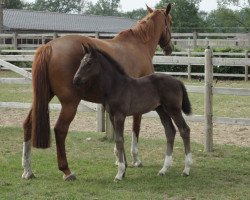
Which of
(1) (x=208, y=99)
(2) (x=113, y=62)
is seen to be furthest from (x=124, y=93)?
(1) (x=208, y=99)

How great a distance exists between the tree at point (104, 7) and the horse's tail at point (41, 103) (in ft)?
365

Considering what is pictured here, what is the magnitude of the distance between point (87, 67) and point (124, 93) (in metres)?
0.60

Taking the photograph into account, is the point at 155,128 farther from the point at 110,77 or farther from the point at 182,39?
the point at 182,39

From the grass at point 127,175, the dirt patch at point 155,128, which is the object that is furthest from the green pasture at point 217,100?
the grass at point 127,175

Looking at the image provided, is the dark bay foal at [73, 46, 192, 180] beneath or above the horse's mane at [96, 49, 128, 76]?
beneath

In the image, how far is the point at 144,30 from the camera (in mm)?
6910

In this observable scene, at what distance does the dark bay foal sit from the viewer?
17.8 ft

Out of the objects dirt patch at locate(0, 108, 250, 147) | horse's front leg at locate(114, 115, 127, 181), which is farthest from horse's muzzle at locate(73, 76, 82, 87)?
dirt patch at locate(0, 108, 250, 147)

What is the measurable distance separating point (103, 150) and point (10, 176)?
212cm

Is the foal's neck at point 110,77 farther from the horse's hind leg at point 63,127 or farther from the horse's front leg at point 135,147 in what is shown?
the horse's front leg at point 135,147

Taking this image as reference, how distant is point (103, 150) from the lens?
7727 mm

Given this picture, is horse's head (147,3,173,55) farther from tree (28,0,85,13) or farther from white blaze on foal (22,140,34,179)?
tree (28,0,85,13)

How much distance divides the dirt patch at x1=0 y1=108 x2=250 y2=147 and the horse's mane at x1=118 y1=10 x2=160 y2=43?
2.49m

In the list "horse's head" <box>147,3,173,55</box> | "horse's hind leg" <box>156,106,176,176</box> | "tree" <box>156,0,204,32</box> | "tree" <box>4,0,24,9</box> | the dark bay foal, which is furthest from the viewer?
"tree" <box>4,0,24,9</box>
